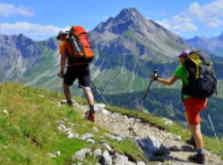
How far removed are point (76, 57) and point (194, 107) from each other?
4231mm

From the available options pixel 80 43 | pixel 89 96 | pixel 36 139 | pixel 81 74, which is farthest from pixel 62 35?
pixel 36 139

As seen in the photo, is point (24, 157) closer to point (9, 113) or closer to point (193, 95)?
point (9, 113)

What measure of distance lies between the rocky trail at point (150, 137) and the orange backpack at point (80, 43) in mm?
2788

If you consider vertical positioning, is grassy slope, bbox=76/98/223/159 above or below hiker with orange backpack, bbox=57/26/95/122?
below

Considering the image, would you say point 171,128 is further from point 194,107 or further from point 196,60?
point 196,60

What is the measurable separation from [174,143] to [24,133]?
670 centimetres

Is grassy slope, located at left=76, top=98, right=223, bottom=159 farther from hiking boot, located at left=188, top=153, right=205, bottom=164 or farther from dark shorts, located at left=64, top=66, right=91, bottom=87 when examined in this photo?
dark shorts, located at left=64, top=66, right=91, bottom=87

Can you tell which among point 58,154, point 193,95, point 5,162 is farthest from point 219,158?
point 5,162

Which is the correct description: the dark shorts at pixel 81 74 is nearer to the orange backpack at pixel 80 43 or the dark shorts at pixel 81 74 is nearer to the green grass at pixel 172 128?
the orange backpack at pixel 80 43

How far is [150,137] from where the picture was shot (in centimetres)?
1089

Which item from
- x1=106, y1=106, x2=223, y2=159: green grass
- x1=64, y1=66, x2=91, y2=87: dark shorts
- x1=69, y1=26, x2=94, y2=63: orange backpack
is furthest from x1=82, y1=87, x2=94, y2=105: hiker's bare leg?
x1=106, y1=106, x2=223, y2=159: green grass

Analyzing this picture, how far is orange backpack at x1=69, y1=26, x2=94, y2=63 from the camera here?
1105cm

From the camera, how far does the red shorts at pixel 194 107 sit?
995cm

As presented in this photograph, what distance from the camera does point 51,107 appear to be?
1122 cm
